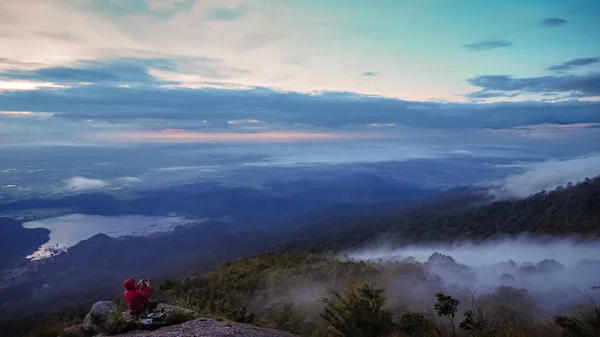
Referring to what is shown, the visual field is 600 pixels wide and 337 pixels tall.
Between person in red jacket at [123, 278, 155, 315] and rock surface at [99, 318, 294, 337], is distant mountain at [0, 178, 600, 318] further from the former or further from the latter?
person in red jacket at [123, 278, 155, 315]

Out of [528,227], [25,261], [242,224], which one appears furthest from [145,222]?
[528,227]

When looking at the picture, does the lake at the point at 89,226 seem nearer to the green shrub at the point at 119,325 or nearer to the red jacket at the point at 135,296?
the green shrub at the point at 119,325

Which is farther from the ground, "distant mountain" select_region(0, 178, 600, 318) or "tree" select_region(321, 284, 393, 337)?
"tree" select_region(321, 284, 393, 337)

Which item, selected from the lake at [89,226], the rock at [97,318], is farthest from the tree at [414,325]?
the lake at [89,226]

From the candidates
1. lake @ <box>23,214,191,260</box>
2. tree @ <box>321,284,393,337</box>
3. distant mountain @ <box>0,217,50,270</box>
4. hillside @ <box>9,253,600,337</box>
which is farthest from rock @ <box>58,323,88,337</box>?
lake @ <box>23,214,191,260</box>

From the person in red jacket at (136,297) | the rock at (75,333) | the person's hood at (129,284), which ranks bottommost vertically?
the rock at (75,333)

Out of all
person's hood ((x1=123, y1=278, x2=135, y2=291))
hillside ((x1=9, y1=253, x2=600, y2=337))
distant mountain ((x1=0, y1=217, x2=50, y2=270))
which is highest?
person's hood ((x1=123, y1=278, x2=135, y2=291))

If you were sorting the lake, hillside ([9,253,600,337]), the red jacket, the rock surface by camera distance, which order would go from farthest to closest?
the lake < hillside ([9,253,600,337]) < the red jacket < the rock surface
